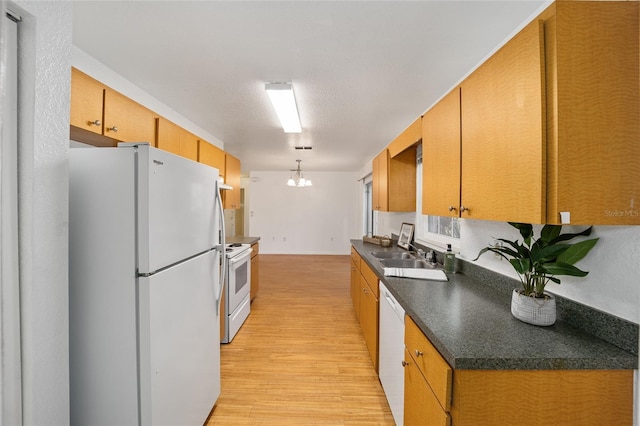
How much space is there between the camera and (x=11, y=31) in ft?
2.61

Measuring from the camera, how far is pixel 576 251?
99cm

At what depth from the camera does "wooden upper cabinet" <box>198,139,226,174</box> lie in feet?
9.25

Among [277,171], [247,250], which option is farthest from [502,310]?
[277,171]

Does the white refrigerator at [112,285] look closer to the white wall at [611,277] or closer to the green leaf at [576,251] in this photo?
the green leaf at [576,251]

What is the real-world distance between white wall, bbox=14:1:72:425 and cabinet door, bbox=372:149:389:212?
2792mm

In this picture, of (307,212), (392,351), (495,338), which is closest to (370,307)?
(392,351)

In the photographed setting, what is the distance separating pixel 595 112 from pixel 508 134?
0.25m

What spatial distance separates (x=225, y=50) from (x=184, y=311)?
1535 millimetres

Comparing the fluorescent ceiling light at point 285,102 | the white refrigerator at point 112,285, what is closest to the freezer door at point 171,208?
the white refrigerator at point 112,285

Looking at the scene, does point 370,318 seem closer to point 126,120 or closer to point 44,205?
point 44,205

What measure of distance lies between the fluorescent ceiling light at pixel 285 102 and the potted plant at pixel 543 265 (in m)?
1.74

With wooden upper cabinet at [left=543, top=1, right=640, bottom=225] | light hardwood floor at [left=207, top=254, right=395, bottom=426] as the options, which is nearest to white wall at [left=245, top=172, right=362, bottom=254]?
light hardwood floor at [left=207, top=254, right=395, bottom=426]

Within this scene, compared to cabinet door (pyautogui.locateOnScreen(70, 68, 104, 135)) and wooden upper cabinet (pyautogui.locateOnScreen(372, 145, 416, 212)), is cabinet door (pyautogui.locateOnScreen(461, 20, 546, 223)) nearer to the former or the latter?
wooden upper cabinet (pyautogui.locateOnScreen(372, 145, 416, 212))

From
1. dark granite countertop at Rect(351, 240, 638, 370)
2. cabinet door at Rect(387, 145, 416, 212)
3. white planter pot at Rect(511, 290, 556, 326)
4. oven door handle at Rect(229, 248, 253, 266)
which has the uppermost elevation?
cabinet door at Rect(387, 145, 416, 212)
